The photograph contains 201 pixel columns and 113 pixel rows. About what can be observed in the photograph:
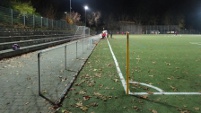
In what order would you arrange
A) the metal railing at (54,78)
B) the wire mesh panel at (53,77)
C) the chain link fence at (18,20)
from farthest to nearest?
the chain link fence at (18,20), the wire mesh panel at (53,77), the metal railing at (54,78)

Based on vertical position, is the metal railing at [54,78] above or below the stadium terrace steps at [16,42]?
below

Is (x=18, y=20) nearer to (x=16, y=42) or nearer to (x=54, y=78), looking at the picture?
(x=16, y=42)

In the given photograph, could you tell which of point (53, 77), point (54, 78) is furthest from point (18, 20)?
point (54, 78)

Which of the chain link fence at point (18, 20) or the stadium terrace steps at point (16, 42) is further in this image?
the chain link fence at point (18, 20)

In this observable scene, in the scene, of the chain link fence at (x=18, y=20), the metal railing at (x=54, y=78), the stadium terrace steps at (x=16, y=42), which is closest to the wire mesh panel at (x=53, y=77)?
the metal railing at (x=54, y=78)

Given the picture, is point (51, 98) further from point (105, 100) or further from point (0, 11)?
point (0, 11)

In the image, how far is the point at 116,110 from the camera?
19.2 feet

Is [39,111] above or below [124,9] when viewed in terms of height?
below

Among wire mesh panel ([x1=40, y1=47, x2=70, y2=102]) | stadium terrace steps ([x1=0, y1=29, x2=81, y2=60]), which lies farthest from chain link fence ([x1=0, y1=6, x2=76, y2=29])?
wire mesh panel ([x1=40, y1=47, x2=70, y2=102])

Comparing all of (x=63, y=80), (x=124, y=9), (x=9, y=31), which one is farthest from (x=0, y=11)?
(x=124, y=9)

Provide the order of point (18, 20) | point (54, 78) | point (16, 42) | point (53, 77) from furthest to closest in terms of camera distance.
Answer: point (18, 20) < point (16, 42) < point (53, 77) < point (54, 78)

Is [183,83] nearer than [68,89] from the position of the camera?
No

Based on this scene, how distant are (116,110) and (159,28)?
121751 millimetres

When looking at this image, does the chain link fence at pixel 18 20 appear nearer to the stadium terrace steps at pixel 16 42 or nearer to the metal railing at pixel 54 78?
the stadium terrace steps at pixel 16 42
